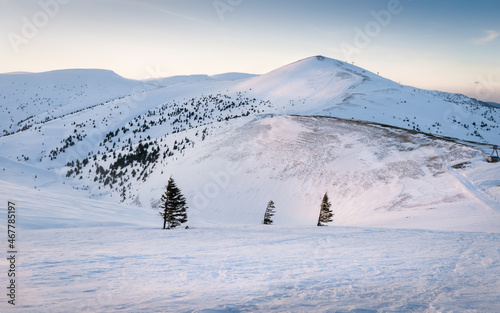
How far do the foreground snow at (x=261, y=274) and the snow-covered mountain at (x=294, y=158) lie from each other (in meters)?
10.8

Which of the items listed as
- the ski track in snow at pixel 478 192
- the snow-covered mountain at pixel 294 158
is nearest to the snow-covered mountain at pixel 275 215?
the ski track in snow at pixel 478 192

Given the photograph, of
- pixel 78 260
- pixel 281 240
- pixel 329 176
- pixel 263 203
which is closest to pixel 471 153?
pixel 329 176

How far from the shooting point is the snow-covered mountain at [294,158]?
2962cm

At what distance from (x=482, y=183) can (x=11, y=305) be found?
3259 centimetres

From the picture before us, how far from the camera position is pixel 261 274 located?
919cm

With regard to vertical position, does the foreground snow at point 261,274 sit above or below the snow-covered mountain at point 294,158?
below

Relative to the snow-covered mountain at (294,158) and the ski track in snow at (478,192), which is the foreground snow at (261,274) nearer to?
the ski track in snow at (478,192)

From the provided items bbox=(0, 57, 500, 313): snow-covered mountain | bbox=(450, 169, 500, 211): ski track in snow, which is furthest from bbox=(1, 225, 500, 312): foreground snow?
bbox=(450, 169, 500, 211): ski track in snow

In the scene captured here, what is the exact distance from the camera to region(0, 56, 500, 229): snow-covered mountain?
29.6 m

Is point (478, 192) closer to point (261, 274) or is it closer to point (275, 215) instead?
point (275, 215)

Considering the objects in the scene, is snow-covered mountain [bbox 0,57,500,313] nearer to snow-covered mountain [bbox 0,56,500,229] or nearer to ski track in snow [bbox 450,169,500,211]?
ski track in snow [bbox 450,169,500,211]

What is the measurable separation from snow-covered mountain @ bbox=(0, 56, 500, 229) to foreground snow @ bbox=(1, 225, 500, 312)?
10811 millimetres

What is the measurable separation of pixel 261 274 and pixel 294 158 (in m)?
33.8

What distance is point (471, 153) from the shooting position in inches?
1337
